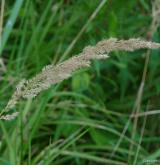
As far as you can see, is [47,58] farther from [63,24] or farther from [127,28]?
[127,28]

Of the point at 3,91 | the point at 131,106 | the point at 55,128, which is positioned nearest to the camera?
the point at 3,91

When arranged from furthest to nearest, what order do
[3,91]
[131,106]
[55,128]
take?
1. [131,106]
2. [55,128]
3. [3,91]

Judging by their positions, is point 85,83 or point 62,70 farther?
point 85,83

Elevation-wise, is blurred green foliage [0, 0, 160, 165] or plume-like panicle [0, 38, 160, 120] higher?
plume-like panicle [0, 38, 160, 120]

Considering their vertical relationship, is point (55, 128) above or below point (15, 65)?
below

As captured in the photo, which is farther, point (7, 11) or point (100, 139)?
point (7, 11)

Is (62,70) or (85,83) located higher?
(62,70)

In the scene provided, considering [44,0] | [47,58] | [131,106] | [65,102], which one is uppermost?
[44,0]

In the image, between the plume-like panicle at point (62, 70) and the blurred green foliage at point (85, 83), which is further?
the blurred green foliage at point (85, 83)

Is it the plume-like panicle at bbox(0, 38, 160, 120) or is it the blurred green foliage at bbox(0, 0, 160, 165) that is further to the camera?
the blurred green foliage at bbox(0, 0, 160, 165)

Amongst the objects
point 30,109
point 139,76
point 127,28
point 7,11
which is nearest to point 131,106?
point 139,76

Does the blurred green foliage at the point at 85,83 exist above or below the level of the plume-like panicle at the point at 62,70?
below
